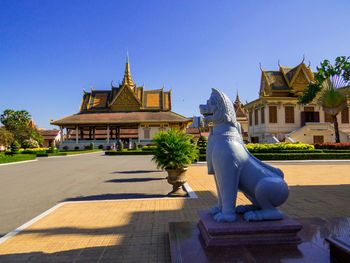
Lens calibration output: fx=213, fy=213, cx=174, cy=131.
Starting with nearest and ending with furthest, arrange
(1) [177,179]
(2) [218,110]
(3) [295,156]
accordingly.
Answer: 1. (2) [218,110]
2. (1) [177,179]
3. (3) [295,156]

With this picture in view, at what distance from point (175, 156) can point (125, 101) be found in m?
32.0

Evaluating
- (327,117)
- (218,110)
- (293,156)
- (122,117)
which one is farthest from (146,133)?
(218,110)

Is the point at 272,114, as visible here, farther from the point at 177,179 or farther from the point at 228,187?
the point at 228,187

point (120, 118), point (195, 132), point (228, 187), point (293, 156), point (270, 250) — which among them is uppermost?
point (120, 118)

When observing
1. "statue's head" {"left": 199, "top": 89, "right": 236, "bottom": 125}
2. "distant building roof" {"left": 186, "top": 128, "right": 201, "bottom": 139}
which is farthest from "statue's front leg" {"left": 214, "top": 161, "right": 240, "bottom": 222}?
"distant building roof" {"left": 186, "top": 128, "right": 201, "bottom": 139}

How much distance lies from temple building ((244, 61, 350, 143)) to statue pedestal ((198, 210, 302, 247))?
2329 centimetres

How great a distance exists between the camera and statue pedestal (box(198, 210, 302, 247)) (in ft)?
7.54

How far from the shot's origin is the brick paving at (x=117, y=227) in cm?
269

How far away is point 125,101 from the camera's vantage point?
36.0m

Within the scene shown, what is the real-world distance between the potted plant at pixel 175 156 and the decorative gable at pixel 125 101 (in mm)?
30780

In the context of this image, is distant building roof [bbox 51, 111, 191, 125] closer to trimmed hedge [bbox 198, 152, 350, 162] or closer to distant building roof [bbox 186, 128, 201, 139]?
distant building roof [bbox 186, 128, 201, 139]

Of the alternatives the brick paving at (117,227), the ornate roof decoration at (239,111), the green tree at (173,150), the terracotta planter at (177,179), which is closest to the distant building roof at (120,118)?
the ornate roof decoration at (239,111)

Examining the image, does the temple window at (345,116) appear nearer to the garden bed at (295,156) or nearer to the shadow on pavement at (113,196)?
the garden bed at (295,156)

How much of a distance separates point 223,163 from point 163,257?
1.35 m
